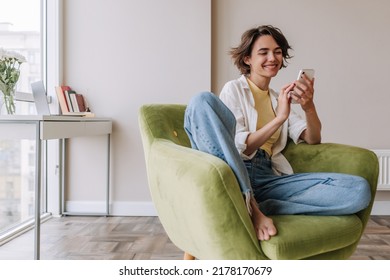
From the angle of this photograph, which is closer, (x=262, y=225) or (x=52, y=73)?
(x=262, y=225)

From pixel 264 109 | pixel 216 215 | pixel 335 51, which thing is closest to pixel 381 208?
pixel 335 51

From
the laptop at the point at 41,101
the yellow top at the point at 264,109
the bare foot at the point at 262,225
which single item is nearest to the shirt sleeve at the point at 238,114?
the yellow top at the point at 264,109

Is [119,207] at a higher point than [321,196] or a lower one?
lower

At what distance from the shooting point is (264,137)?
5.13ft

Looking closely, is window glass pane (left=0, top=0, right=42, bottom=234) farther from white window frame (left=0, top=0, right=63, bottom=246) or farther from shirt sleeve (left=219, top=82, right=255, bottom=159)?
shirt sleeve (left=219, top=82, right=255, bottom=159)

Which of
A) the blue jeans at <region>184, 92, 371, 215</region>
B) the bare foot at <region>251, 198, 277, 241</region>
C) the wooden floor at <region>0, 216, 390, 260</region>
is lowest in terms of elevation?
the wooden floor at <region>0, 216, 390, 260</region>

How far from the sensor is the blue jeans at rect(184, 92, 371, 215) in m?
1.30

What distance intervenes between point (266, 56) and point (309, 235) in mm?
747

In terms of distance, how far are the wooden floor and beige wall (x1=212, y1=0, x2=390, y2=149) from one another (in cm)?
74

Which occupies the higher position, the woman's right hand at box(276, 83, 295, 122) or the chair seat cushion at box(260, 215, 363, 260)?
the woman's right hand at box(276, 83, 295, 122)

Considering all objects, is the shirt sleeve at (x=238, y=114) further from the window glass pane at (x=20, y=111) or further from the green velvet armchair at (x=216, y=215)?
the window glass pane at (x=20, y=111)

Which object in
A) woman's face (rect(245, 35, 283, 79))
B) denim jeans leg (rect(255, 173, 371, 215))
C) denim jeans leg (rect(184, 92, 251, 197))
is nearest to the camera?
denim jeans leg (rect(184, 92, 251, 197))

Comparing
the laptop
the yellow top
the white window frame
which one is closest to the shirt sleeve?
the yellow top

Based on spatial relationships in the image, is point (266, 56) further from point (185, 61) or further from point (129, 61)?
point (129, 61)
